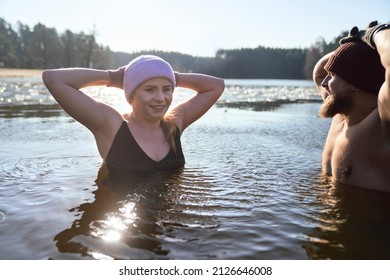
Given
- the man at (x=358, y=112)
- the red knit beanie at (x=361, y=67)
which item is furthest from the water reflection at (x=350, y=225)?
the red knit beanie at (x=361, y=67)

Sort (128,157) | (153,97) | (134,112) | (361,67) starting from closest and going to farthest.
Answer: (361,67)
(153,97)
(128,157)
(134,112)

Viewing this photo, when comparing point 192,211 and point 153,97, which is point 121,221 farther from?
point 153,97

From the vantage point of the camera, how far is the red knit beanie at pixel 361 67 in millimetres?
3648

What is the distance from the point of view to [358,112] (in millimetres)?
3789

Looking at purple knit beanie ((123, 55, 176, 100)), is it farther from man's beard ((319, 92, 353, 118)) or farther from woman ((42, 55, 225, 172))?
man's beard ((319, 92, 353, 118))

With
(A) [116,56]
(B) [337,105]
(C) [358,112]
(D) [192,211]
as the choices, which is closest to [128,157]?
(D) [192,211]

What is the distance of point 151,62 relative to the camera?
391 cm

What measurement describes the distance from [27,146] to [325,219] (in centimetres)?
472

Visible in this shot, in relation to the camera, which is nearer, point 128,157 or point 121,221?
point 121,221

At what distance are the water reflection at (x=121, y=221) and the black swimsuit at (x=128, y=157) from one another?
25 cm

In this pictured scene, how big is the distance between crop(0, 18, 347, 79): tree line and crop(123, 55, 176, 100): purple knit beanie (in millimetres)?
71383

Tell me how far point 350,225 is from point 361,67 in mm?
1729
